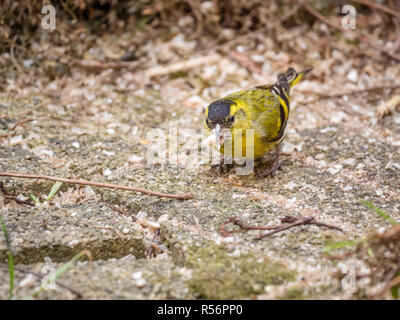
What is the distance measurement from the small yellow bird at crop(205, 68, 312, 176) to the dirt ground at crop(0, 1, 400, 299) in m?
0.24

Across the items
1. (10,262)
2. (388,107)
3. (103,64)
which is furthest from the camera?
(103,64)

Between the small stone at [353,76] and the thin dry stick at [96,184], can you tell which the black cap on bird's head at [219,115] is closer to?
the thin dry stick at [96,184]

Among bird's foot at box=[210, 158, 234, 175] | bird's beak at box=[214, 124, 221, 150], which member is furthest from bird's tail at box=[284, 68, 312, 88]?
bird's beak at box=[214, 124, 221, 150]

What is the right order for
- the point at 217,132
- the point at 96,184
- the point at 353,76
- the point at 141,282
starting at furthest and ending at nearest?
1. the point at 353,76
2. the point at 217,132
3. the point at 96,184
4. the point at 141,282

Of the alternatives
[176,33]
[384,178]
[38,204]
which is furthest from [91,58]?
[384,178]

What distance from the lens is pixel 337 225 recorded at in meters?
2.97

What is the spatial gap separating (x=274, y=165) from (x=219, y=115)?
0.68m

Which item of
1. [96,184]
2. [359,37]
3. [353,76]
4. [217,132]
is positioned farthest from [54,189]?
[359,37]

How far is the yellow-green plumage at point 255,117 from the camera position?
352cm

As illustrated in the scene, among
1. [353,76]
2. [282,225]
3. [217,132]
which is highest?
[353,76]

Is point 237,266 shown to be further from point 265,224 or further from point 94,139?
point 94,139

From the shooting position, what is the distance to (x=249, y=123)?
366cm

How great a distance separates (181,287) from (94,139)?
197cm

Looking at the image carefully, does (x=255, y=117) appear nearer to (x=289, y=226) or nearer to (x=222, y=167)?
(x=222, y=167)
